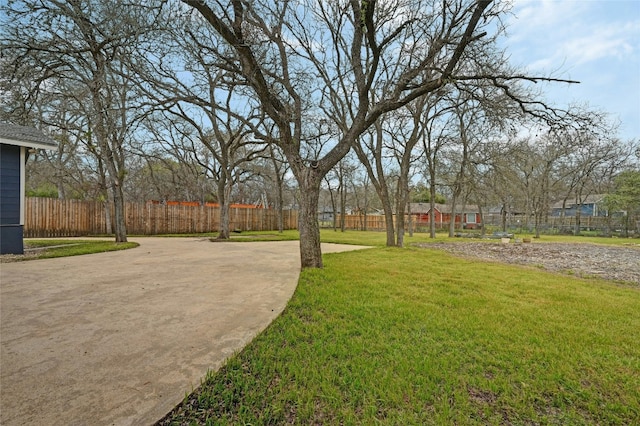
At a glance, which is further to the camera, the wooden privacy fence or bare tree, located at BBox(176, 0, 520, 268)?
the wooden privacy fence

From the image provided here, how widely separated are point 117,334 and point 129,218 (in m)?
15.3

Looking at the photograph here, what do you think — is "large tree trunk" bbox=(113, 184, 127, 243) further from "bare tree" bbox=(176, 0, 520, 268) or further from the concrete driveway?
"bare tree" bbox=(176, 0, 520, 268)

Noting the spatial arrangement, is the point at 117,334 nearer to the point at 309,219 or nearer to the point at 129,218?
the point at 309,219

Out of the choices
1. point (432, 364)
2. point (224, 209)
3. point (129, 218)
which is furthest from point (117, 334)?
point (129, 218)

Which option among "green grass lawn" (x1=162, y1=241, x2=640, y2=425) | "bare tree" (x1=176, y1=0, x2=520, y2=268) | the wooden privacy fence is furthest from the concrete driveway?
the wooden privacy fence

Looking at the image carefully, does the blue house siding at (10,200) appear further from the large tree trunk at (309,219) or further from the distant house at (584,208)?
the distant house at (584,208)

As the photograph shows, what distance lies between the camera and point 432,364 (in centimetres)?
239

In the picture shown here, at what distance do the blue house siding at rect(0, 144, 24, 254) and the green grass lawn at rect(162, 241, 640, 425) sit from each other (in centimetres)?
806

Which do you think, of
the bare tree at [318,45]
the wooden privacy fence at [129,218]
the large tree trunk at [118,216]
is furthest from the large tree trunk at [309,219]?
the wooden privacy fence at [129,218]

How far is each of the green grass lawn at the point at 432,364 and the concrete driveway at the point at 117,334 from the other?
10.0 inches

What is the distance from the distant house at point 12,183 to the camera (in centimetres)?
726

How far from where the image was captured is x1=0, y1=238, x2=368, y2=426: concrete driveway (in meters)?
1.77

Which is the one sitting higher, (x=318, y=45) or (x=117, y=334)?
(x=318, y=45)

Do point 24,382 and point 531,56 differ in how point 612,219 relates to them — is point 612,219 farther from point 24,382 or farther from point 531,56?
point 24,382
